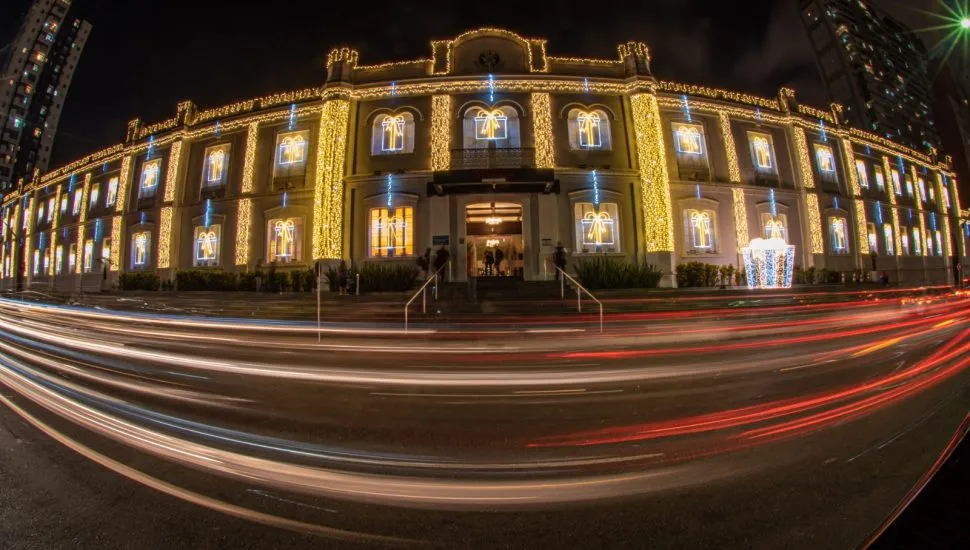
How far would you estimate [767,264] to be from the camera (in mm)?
18859

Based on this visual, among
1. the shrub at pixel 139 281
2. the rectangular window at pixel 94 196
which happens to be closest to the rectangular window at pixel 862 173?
the shrub at pixel 139 281

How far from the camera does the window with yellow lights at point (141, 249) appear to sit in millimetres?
22516

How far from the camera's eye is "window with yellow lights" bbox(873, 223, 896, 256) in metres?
25.0

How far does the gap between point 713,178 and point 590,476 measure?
22.3m

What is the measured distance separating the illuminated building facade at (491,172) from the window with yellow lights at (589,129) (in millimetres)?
73

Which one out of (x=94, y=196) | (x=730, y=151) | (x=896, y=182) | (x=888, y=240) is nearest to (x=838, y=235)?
(x=888, y=240)

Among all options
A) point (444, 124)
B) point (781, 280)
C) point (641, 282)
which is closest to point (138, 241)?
point (444, 124)

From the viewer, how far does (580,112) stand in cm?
1944

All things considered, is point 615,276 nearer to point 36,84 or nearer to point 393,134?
point 393,134

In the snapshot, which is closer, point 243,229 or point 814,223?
point 243,229

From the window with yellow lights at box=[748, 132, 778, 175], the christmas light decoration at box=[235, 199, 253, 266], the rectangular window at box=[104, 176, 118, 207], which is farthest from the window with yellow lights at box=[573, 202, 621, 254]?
the rectangular window at box=[104, 176, 118, 207]

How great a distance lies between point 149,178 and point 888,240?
158ft

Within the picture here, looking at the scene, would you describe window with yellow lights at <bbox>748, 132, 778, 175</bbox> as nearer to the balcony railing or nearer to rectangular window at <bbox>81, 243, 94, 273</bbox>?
the balcony railing

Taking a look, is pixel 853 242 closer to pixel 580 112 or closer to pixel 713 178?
pixel 713 178
